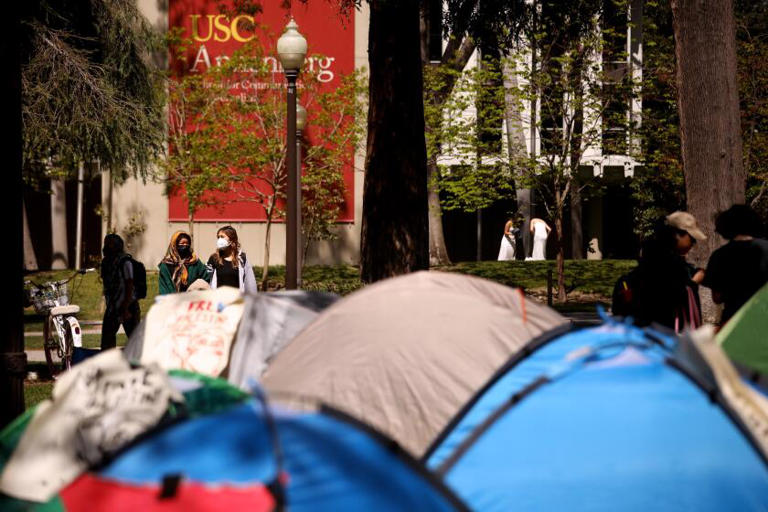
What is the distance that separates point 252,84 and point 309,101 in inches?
62.1

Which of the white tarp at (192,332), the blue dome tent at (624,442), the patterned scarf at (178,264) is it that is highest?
the patterned scarf at (178,264)

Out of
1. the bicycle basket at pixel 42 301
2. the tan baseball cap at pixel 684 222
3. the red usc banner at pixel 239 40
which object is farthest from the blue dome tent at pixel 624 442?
the red usc banner at pixel 239 40

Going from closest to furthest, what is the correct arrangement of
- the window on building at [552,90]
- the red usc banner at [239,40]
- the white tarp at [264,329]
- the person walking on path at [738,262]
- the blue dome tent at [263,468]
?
1. the blue dome tent at [263,468]
2. the white tarp at [264,329]
3. the person walking on path at [738,262]
4. the window on building at [552,90]
5. the red usc banner at [239,40]

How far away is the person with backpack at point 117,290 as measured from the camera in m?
12.2

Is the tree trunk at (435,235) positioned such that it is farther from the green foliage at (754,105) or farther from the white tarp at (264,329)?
the white tarp at (264,329)

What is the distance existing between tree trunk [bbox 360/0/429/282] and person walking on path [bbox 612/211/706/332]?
4699mm


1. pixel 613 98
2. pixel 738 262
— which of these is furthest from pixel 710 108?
pixel 613 98

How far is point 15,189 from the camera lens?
6391 millimetres

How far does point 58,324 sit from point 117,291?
5.11ft

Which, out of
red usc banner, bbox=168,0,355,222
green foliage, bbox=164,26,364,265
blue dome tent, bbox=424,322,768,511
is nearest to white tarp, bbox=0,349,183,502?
blue dome tent, bbox=424,322,768,511

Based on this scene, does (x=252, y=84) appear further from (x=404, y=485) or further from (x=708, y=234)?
(x=404, y=485)

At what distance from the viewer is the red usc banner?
1267 inches

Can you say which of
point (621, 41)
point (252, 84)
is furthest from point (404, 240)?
point (621, 41)

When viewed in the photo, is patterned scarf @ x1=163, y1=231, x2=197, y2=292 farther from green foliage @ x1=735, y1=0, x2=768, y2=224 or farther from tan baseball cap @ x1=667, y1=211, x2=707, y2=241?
green foliage @ x1=735, y1=0, x2=768, y2=224
